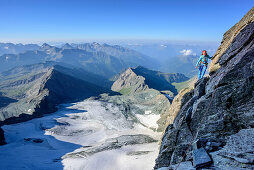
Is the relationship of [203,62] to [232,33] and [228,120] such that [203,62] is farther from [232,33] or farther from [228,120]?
[228,120]

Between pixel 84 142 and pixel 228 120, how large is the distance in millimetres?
74316

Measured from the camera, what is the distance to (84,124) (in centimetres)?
10019

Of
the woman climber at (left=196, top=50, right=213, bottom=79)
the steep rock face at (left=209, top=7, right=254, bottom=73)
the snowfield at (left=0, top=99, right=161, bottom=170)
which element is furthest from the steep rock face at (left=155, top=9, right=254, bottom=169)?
the snowfield at (left=0, top=99, right=161, bottom=170)

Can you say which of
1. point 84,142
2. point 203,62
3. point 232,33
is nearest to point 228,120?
point 203,62

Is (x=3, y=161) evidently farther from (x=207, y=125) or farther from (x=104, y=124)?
(x=207, y=125)

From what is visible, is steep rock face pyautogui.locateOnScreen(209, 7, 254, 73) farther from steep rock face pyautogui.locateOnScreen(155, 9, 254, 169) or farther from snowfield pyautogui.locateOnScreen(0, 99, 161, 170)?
snowfield pyautogui.locateOnScreen(0, 99, 161, 170)

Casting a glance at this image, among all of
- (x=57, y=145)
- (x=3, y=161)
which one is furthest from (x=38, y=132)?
(x=3, y=161)

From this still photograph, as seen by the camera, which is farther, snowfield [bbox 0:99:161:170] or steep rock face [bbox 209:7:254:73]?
snowfield [bbox 0:99:161:170]

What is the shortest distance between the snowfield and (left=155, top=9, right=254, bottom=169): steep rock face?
38508mm

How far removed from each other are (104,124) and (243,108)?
298ft

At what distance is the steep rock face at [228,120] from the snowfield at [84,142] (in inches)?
1516

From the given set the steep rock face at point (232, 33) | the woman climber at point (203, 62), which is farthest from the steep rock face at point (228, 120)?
the woman climber at point (203, 62)

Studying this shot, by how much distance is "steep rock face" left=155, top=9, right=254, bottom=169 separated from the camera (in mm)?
10141

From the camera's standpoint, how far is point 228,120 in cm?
1426
